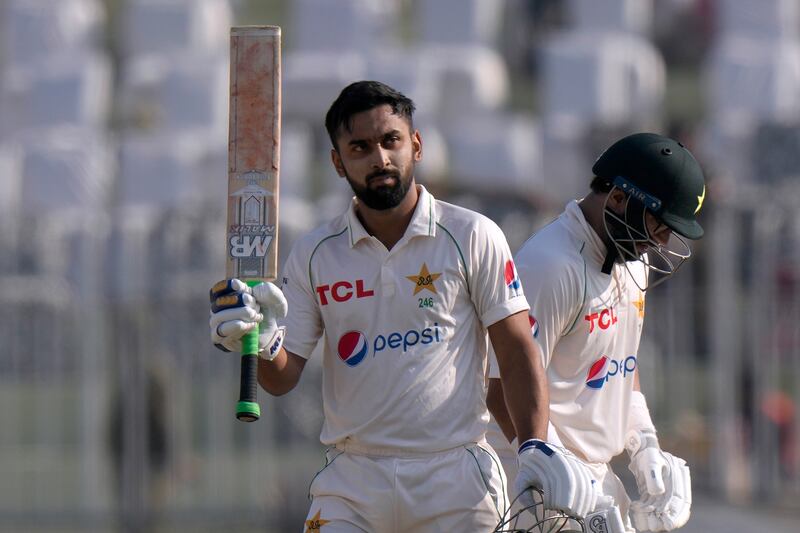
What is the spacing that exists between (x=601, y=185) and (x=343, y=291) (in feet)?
3.03

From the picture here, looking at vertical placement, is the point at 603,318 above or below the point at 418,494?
above

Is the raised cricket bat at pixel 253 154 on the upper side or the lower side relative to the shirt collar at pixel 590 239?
upper

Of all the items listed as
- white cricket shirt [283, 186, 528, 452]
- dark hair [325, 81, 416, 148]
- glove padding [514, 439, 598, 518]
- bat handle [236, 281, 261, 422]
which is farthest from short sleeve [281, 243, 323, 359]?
glove padding [514, 439, 598, 518]

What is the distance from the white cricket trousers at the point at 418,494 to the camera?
4391mm

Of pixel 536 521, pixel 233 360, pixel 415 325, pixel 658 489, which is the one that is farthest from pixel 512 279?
pixel 233 360

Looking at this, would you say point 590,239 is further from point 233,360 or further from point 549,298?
point 233,360

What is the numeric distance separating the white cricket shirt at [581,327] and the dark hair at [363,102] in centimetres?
66

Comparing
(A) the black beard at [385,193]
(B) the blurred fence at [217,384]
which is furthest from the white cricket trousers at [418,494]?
(B) the blurred fence at [217,384]

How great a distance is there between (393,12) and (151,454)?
42.5 feet

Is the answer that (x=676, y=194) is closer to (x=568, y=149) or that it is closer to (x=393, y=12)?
(x=568, y=149)

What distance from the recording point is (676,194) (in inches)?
187

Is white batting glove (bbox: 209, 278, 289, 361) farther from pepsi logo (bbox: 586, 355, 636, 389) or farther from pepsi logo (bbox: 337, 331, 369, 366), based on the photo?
pepsi logo (bbox: 586, 355, 636, 389)

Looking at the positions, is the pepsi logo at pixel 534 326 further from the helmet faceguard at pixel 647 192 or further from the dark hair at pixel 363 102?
the dark hair at pixel 363 102

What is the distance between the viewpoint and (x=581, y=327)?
4832mm
